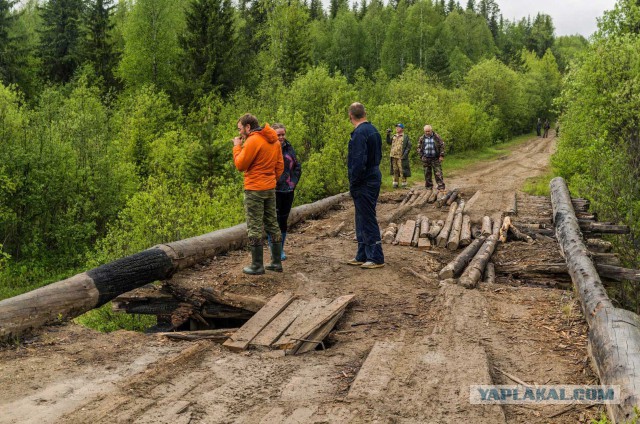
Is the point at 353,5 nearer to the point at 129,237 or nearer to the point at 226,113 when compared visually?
the point at 226,113

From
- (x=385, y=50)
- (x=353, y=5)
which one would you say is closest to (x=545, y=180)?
(x=385, y=50)

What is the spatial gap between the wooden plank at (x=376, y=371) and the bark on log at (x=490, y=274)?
3.24 meters

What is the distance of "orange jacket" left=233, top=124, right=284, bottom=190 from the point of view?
7.36 meters

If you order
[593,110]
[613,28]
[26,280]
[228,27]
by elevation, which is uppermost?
[228,27]

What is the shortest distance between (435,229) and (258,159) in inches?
188

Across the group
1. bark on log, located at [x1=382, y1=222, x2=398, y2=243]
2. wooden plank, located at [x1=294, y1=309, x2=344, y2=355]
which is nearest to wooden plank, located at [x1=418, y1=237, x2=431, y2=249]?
bark on log, located at [x1=382, y1=222, x2=398, y2=243]

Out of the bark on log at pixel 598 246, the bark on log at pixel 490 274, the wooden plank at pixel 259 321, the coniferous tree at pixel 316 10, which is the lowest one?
the bark on log at pixel 598 246

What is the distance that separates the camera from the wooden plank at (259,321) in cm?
550

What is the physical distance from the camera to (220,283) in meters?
7.45

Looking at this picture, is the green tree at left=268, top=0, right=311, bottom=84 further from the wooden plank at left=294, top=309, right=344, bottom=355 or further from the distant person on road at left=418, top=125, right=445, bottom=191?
the wooden plank at left=294, top=309, right=344, bottom=355

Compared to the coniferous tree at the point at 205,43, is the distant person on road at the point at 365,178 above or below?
below

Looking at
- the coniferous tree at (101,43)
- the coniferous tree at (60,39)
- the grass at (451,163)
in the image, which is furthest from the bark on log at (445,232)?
the coniferous tree at (60,39)

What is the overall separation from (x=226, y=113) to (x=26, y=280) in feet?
49.6

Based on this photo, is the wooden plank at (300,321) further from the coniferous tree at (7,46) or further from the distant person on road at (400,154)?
the coniferous tree at (7,46)
